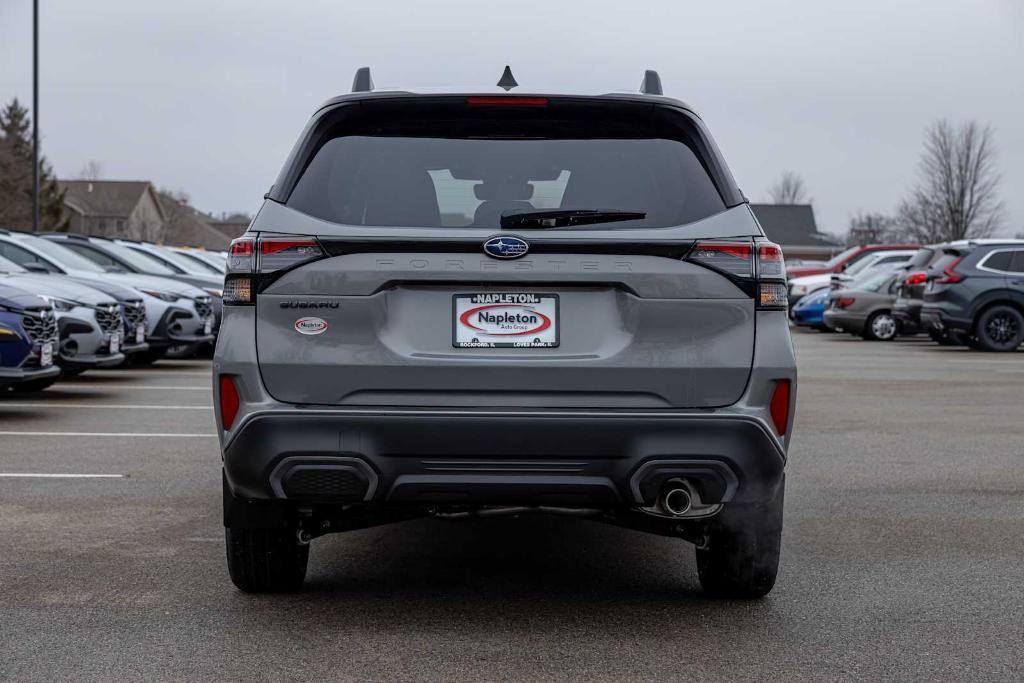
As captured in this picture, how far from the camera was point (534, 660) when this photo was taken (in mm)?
4520

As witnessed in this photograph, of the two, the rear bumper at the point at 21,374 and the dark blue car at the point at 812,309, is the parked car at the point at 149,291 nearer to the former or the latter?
the rear bumper at the point at 21,374

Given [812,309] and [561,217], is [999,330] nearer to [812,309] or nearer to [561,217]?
[812,309]

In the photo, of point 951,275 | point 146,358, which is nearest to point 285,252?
point 146,358

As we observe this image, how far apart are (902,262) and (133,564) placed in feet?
80.7

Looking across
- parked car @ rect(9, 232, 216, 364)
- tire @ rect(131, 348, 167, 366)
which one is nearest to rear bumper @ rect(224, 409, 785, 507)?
parked car @ rect(9, 232, 216, 364)

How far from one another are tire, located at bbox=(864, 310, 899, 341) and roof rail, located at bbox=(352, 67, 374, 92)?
76.1ft

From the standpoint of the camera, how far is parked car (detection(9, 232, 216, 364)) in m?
16.3

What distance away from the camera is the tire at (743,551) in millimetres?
5062

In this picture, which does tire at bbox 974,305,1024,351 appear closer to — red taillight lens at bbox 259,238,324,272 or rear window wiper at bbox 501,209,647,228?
rear window wiper at bbox 501,209,647,228

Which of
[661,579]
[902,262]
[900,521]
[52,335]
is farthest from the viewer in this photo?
[902,262]

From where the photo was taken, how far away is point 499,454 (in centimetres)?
455

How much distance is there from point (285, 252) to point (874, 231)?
90980 millimetres

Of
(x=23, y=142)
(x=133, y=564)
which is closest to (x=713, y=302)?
(x=133, y=564)

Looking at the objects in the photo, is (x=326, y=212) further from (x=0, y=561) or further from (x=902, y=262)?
(x=902, y=262)
